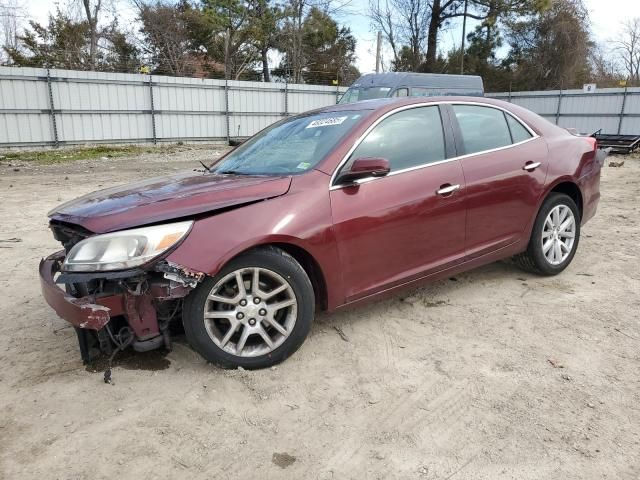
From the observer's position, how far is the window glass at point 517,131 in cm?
410

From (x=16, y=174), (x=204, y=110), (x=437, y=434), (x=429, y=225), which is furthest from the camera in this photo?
(x=204, y=110)

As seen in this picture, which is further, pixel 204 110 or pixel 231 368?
pixel 204 110

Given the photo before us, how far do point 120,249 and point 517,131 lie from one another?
319 cm

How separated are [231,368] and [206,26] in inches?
1174

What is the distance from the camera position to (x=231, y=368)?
2.85 meters

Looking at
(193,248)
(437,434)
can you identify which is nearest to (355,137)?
(193,248)

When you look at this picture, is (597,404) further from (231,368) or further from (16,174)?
(16,174)

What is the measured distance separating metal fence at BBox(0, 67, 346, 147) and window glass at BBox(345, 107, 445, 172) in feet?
54.0

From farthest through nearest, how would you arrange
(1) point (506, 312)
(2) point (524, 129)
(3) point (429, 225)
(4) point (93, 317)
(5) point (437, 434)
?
(2) point (524, 129) < (1) point (506, 312) < (3) point (429, 225) < (4) point (93, 317) < (5) point (437, 434)

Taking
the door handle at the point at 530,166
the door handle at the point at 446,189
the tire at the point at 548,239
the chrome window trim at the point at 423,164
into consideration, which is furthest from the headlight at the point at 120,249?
the tire at the point at 548,239

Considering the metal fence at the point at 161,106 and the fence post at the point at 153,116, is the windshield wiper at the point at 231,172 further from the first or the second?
the fence post at the point at 153,116

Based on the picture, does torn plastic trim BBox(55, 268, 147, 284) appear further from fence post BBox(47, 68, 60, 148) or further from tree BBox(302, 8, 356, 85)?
tree BBox(302, 8, 356, 85)

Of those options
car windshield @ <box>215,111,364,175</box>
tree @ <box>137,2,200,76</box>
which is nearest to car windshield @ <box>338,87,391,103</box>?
car windshield @ <box>215,111,364,175</box>

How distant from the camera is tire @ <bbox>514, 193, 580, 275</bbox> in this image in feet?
Result: 13.8
